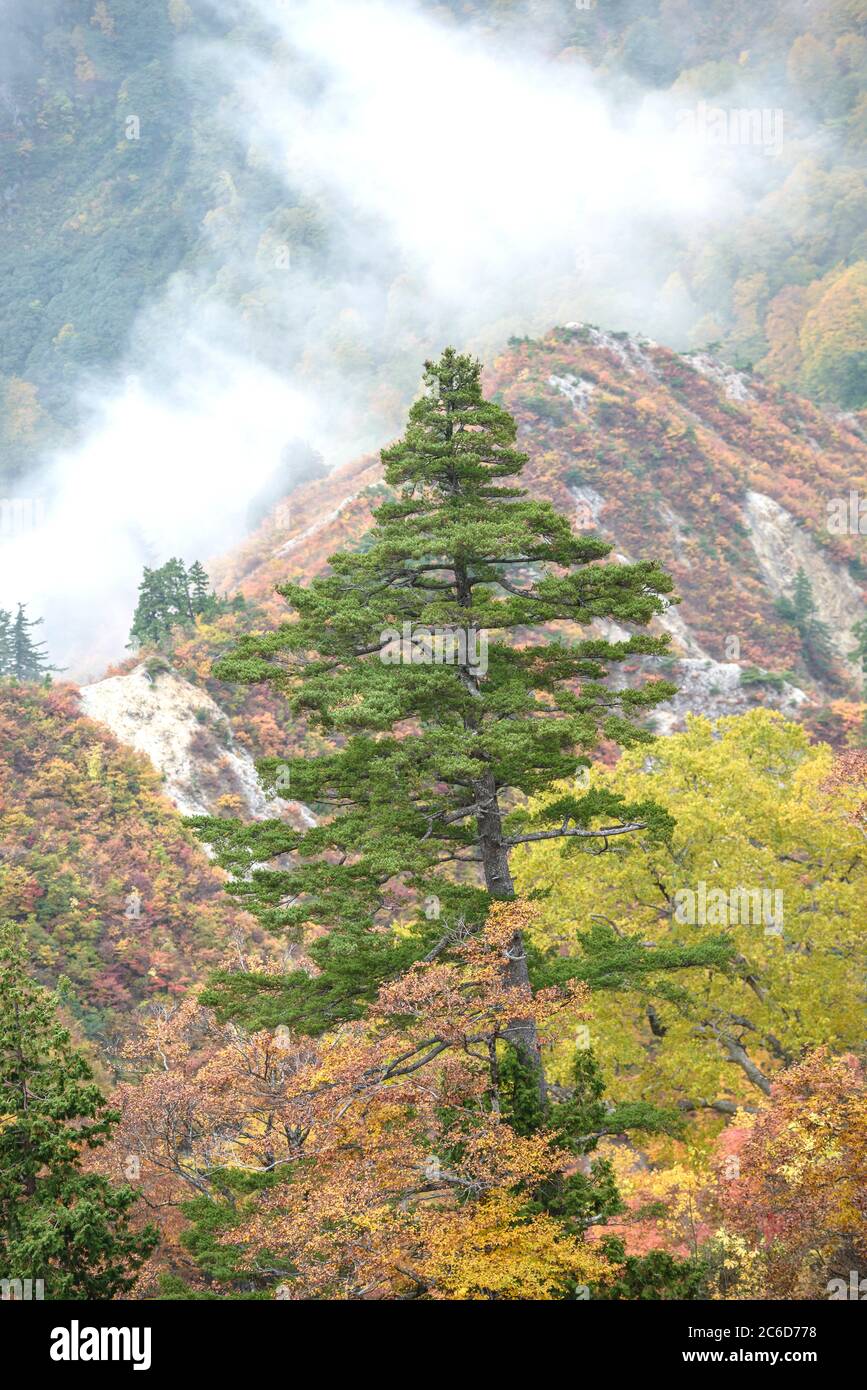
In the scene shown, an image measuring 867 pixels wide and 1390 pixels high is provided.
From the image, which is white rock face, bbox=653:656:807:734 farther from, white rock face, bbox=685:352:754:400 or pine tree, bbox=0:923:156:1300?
pine tree, bbox=0:923:156:1300

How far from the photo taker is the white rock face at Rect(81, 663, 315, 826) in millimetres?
45156

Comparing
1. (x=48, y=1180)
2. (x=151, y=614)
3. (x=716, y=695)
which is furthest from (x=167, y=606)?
(x=48, y=1180)

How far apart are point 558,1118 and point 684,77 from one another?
7854 inches

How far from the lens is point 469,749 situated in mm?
13742

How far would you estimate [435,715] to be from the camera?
15195 millimetres

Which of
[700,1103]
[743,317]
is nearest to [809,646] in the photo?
[700,1103]

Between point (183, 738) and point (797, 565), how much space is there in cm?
4689

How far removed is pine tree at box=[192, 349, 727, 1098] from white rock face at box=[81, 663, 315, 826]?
99.3 feet

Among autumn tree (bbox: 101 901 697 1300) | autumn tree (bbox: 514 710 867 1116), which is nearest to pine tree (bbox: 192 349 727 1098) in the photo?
autumn tree (bbox: 101 901 697 1300)

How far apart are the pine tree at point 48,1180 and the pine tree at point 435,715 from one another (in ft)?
7.21

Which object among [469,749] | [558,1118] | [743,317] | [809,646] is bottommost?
[558,1118]
